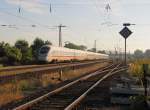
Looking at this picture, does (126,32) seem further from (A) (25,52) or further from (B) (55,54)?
(A) (25,52)

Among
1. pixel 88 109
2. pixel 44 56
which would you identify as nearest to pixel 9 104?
pixel 88 109

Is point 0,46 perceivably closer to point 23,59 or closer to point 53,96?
point 23,59

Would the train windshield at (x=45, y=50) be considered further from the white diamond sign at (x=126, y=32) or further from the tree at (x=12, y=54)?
the white diamond sign at (x=126, y=32)

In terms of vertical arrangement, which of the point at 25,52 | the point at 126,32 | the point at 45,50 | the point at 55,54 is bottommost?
the point at 55,54

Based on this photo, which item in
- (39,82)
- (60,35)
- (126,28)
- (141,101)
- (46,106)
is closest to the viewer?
(141,101)

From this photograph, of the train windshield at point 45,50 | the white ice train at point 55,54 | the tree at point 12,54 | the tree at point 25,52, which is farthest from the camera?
the tree at point 25,52

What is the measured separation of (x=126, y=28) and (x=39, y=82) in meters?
11.8

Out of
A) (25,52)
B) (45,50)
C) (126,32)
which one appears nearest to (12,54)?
(45,50)

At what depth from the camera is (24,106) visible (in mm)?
12898

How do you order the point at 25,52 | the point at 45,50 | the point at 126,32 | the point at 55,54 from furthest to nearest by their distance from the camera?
the point at 25,52, the point at 55,54, the point at 45,50, the point at 126,32

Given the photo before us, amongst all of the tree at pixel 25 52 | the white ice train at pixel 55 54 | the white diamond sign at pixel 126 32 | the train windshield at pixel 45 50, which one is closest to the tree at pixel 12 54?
the tree at pixel 25 52

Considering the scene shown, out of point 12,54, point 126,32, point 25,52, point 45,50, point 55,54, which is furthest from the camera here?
point 25,52

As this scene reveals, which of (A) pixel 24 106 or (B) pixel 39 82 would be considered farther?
(B) pixel 39 82

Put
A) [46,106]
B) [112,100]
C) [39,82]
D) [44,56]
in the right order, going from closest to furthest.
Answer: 1. [46,106]
2. [112,100]
3. [39,82]
4. [44,56]
